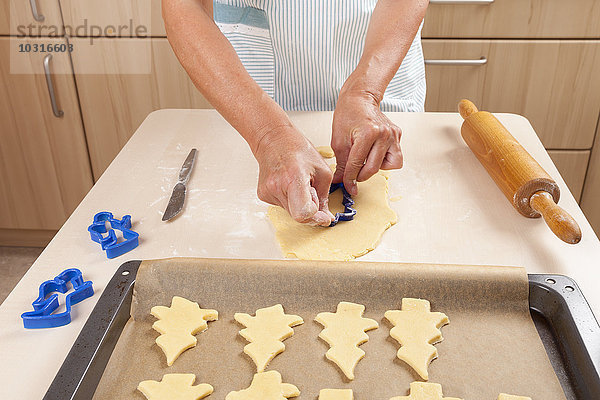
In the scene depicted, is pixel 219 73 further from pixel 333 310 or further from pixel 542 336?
pixel 542 336

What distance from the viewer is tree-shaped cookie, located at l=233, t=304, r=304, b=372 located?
65 cm

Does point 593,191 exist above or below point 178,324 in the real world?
below

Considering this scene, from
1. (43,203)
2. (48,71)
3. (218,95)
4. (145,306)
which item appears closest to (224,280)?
(145,306)

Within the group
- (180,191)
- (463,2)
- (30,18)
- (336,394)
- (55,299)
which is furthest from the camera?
(30,18)

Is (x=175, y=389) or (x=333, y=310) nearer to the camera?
(x=175, y=389)

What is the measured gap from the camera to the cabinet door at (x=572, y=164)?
192 centimetres

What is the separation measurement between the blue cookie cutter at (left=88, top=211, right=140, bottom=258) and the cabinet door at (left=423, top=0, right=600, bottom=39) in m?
1.25

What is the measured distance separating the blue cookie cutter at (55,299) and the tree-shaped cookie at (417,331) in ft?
1.29

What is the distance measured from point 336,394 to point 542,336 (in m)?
0.27

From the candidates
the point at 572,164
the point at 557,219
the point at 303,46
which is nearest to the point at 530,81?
the point at 572,164

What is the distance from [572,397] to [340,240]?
0.36 metres

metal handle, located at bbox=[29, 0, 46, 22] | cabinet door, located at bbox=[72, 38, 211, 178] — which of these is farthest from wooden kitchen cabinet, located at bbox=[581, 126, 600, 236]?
metal handle, located at bbox=[29, 0, 46, 22]

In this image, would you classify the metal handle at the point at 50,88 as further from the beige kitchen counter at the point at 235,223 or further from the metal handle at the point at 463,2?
the metal handle at the point at 463,2

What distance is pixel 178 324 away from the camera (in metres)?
0.68
